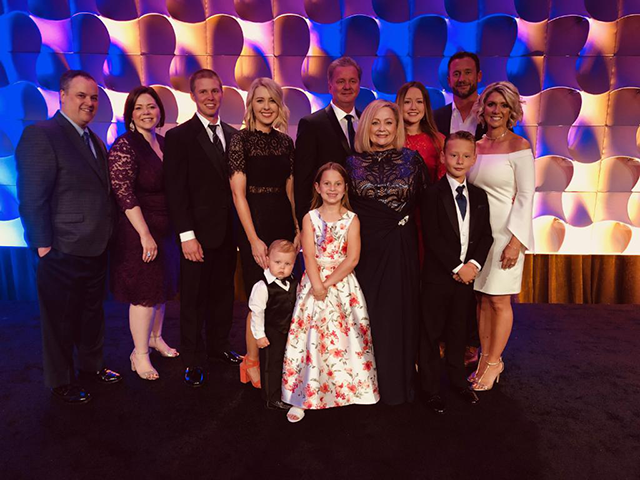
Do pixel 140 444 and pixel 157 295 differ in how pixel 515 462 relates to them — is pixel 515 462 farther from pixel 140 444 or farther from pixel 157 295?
pixel 157 295

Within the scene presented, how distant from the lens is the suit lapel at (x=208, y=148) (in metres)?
2.41

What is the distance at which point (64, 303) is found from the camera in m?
2.37

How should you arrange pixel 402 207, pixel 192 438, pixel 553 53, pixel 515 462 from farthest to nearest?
pixel 553 53
pixel 402 207
pixel 192 438
pixel 515 462

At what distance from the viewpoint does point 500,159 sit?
233cm

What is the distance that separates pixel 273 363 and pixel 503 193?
4.77 feet

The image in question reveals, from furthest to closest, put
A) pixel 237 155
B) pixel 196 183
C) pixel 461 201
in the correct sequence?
pixel 196 183 < pixel 237 155 < pixel 461 201

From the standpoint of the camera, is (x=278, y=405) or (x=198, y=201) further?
(x=198, y=201)

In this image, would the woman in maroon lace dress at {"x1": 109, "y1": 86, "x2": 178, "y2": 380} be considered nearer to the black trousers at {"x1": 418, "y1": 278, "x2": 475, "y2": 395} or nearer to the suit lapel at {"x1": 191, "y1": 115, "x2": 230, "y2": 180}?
the suit lapel at {"x1": 191, "y1": 115, "x2": 230, "y2": 180}

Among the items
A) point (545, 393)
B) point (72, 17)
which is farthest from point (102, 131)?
point (545, 393)

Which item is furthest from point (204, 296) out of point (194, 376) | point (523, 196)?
point (523, 196)

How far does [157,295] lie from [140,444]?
79 centimetres

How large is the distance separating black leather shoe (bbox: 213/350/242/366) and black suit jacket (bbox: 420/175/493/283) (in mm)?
1321

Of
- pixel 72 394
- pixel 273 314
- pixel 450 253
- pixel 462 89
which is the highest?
pixel 462 89

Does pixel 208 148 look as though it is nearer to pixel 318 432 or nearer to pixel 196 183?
pixel 196 183
